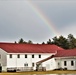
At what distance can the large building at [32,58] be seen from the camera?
87062 millimetres

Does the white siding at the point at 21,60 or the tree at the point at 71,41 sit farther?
the tree at the point at 71,41

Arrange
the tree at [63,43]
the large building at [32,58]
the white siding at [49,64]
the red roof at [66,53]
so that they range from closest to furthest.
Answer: the large building at [32,58] < the red roof at [66,53] < the white siding at [49,64] < the tree at [63,43]

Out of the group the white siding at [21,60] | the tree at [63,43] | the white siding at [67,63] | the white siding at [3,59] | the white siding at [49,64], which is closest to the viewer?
the white siding at [67,63]

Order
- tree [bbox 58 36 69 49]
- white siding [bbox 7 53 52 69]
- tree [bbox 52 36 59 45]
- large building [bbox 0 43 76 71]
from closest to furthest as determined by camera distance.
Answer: large building [bbox 0 43 76 71] < white siding [bbox 7 53 52 69] < tree [bbox 58 36 69 49] < tree [bbox 52 36 59 45]


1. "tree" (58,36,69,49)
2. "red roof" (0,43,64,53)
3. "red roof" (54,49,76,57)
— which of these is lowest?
"red roof" (54,49,76,57)

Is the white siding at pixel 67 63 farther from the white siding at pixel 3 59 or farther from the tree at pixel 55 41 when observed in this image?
the tree at pixel 55 41

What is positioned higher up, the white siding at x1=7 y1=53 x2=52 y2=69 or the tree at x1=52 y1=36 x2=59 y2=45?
the tree at x1=52 y1=36 x2=59 y2=45

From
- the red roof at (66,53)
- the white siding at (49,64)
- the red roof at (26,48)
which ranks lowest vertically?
the white siding at (49,64)

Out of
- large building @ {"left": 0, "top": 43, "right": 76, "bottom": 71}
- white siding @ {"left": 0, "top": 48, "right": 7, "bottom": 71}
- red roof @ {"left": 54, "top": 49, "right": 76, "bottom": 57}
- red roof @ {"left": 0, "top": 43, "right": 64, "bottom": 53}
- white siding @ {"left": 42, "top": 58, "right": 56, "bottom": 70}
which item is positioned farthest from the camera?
white siding @ {"left": 42, "top": 58, "right": 56, "bottom": 70}

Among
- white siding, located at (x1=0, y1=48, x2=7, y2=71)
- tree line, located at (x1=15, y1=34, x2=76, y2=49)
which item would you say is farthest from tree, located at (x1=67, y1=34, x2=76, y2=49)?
white siding, located at (x1=0, y1=48, x2=7, y2=71)

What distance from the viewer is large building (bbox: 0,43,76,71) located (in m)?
87.1

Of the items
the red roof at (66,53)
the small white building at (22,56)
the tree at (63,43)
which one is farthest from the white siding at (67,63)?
the tree at (63,43)

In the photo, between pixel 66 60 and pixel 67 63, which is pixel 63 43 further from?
pixel 67 63

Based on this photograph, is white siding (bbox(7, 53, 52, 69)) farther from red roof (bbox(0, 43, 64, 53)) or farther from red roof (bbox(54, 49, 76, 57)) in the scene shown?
red roof (bbox(54, 49, 76, 57))
